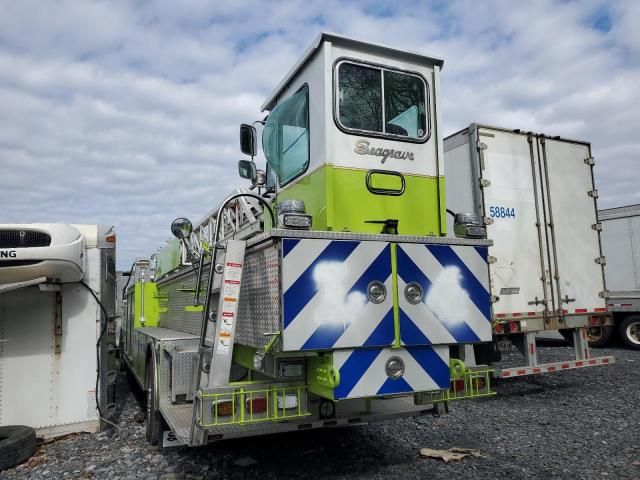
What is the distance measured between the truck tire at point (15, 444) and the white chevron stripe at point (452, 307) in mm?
3947

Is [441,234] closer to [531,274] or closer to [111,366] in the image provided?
[531,274]

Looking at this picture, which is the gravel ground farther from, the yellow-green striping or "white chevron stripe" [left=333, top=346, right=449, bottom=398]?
the yellow-green striping

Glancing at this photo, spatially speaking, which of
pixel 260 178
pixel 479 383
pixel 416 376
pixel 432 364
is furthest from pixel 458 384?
pixel 260 178

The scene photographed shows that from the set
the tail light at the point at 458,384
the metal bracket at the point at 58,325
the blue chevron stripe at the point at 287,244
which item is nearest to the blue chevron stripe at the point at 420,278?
the tail light at the point at 458,384

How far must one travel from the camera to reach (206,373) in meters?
3.74

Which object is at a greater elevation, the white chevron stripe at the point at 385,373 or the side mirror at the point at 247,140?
the side mirror at the point at 247,140

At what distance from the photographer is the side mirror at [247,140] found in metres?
4.54

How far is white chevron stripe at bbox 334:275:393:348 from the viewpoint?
135 inches

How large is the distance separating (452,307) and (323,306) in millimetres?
1087

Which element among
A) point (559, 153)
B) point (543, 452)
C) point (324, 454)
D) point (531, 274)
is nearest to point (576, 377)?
point (531, 274)

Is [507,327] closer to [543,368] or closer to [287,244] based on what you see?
[543,368]

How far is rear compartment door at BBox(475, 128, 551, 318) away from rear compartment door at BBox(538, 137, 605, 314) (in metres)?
0.29

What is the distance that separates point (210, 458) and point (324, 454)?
3.54ft

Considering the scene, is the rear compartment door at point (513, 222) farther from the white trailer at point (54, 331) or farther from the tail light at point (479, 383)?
the white trailer at point (54, 331)
